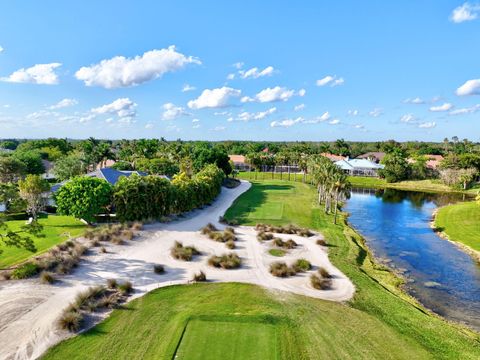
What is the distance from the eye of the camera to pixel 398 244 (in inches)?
1657

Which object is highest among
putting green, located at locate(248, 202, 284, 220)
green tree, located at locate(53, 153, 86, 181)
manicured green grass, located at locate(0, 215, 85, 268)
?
green tree, located at locate(53, 153, 86, 181)

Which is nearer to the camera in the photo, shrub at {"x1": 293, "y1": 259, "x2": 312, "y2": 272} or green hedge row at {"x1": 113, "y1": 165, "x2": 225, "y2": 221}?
shrub at {"x1": 293, "y1": 259, "x2": 312, "y2": 272}

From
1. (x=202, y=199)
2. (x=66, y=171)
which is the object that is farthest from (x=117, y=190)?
(x=66, y=171)

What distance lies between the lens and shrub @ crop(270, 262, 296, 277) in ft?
92.1

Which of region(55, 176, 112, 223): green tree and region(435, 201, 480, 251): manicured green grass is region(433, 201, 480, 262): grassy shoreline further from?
region(55, 176, 112, 223): green tree

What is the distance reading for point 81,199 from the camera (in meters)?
39.6

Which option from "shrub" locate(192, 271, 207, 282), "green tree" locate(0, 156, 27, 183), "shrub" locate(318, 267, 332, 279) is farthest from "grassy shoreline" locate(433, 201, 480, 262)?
"green tree" locate(0, 156, 27, 183)

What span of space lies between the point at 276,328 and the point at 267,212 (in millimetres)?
33901

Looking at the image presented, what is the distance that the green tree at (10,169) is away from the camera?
70125mm

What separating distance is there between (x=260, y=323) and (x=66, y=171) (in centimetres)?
5968

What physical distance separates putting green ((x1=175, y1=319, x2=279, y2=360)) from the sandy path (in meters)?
6.44

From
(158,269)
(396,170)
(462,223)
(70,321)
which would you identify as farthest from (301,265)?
(396,170)

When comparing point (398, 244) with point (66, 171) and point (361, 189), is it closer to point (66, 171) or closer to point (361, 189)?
point (361, 189)

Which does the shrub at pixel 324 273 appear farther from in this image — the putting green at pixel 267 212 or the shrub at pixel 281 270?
the putting green at pixel 267 212
